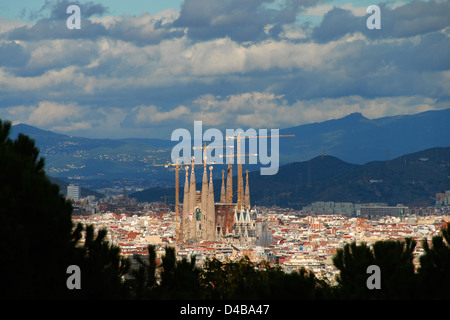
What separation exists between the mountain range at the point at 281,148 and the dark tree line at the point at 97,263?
8585 cm

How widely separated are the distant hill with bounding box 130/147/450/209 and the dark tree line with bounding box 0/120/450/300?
83.0 meters

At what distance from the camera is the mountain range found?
4729 inches

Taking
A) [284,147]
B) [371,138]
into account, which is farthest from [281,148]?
[371,138]

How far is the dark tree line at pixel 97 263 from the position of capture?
6758 millimetres

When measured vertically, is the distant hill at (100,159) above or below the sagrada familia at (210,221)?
above

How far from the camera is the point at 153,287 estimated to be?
806 cm

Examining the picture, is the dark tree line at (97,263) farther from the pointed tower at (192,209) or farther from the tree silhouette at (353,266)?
the pointed tower at (192,209)

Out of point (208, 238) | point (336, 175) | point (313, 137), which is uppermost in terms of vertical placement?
point (313, 137)

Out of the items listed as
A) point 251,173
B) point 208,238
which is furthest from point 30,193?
point 251,173

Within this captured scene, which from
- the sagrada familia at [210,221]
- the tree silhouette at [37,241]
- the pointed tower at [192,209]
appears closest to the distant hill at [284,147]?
the sagrada familia at [210,221]

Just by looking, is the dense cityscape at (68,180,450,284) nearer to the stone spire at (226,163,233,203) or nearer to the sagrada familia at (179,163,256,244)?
the sagrada familia at (179,163,256,244)

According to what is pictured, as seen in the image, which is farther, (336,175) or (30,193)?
(336,175)
